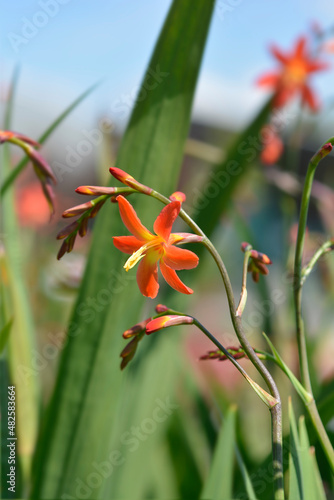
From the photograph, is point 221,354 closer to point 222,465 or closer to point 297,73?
point 222,465

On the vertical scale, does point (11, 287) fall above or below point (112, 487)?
above

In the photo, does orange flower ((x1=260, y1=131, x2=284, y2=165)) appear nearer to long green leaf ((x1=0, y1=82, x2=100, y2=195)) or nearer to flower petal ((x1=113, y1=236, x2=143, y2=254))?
long green leaf ((x1=0, y1=82, x2=100, y2=195))

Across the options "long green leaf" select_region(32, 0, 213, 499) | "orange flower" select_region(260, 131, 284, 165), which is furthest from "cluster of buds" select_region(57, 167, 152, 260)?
"orange flower" select_region(260, 131, 284, 165)

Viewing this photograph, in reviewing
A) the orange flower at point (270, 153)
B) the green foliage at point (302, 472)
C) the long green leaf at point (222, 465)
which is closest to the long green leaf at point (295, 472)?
the green foliage at point (302, 472)

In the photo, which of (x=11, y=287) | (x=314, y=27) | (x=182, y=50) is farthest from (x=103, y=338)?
(x=314, y=27)

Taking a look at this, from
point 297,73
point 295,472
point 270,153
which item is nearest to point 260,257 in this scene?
point 295,472

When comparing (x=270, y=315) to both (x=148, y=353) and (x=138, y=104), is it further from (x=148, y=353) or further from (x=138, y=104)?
(x=138, y=104)
